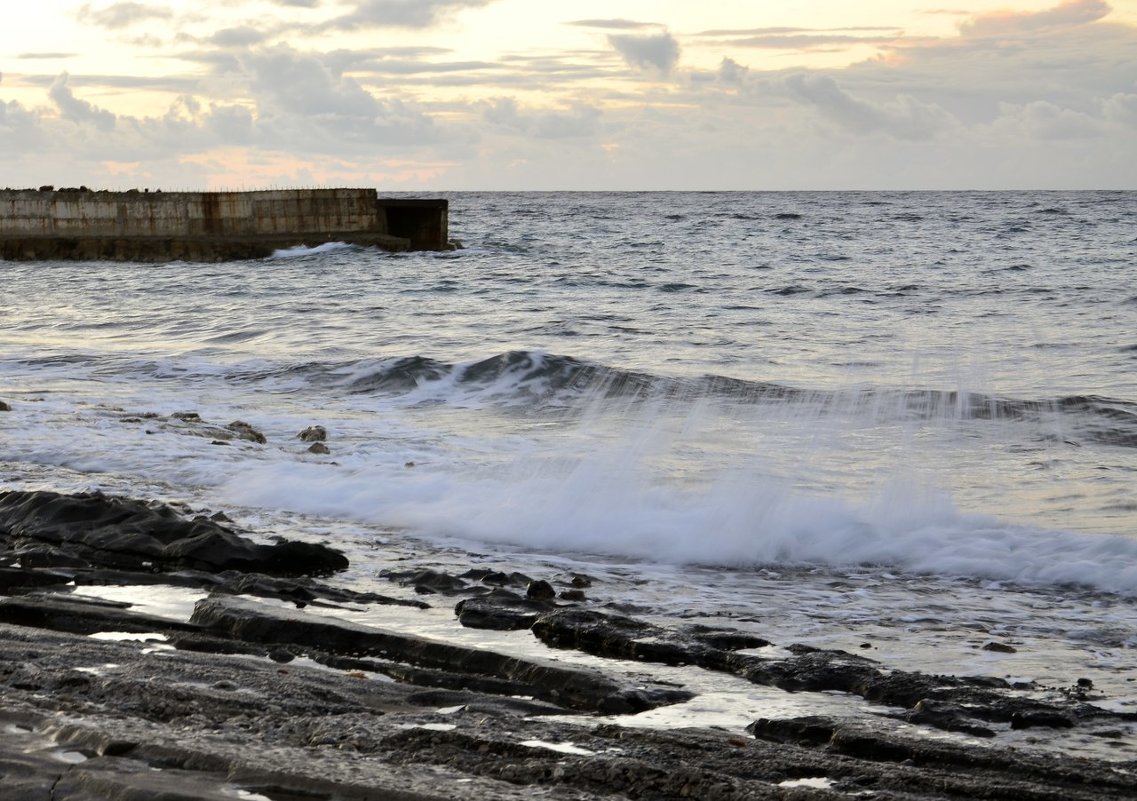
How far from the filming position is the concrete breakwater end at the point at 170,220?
134 ft

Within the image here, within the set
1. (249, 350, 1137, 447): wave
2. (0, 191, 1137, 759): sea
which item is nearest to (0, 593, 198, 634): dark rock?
(0, 191, 1137, 759): sea

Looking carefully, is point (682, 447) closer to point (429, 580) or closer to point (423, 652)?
point (429, 580)

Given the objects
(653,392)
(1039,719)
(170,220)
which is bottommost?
(653,392)

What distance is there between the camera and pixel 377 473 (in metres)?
9.29

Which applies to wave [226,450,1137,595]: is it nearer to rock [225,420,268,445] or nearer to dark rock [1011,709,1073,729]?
rock [225,420,268,445]

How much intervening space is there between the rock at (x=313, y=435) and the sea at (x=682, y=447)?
0.17 meters

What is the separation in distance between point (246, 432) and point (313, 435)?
602 millimetres

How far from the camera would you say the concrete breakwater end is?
40.9 m

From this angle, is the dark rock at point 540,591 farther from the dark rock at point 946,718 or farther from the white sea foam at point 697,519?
the dark rock at point 946,718

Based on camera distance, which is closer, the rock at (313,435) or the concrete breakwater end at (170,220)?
the rock at (313,435)

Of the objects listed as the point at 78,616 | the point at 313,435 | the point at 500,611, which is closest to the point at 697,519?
the point at 500,611

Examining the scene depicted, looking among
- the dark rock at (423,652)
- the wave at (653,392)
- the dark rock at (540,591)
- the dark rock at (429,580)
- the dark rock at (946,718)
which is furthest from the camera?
the wave at (653,392)

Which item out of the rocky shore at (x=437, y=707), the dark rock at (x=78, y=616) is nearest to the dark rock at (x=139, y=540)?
the rocky shore at (x=437, y=707)

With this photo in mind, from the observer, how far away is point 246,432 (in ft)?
36.2
